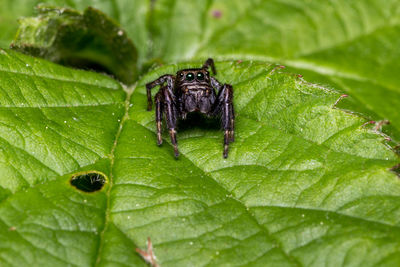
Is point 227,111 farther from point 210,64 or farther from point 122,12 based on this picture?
point 122,12

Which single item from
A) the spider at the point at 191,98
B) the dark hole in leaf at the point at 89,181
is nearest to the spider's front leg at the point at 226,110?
the spider at the point at 191,98

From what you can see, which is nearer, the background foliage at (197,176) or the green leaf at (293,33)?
the background foliage at (197,176)

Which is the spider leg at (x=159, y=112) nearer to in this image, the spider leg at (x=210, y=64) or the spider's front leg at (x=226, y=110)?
the spider's front leg at (x=226, y=110)

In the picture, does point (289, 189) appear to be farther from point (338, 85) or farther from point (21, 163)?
point (338, 85)

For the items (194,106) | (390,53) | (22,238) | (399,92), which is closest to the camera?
(22,238)

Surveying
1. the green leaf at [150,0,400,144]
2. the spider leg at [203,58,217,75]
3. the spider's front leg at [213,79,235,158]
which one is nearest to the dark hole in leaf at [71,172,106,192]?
the spider's front leg at [213,79,235,158]

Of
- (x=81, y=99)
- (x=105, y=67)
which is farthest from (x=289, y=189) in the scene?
(x=105, y=67)

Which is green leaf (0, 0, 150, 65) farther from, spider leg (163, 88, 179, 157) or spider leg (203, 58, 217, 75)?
spider leg (163, 88, 179, 157)
